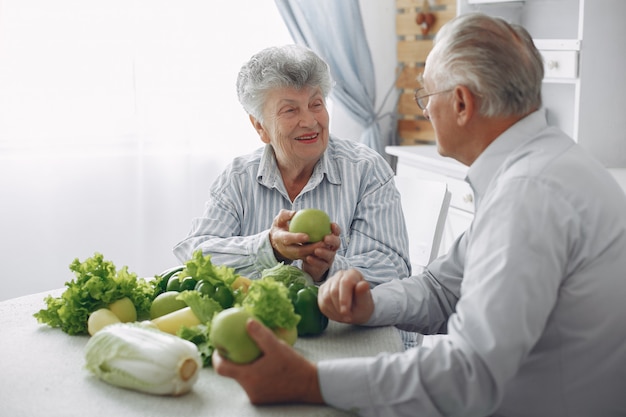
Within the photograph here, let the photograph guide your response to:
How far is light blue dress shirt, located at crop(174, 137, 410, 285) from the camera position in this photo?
2186 mm

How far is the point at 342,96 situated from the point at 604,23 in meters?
1.60

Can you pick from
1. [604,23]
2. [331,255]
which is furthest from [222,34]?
[331,255]

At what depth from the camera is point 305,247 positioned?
1.94 metres

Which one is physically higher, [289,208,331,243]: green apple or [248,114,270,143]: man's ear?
[248,114,270,143]: man's ear

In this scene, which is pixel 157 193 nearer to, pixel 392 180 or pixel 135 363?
pixel 392 180

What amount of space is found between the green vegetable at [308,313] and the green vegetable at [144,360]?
0.27 m

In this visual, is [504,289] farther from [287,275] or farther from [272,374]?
[287,275]

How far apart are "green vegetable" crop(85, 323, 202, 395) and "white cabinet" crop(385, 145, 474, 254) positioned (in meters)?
2.07

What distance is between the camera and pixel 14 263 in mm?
4012

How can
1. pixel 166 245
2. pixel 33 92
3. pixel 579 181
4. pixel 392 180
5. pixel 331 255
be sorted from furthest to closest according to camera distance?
pixel 166 245 → pixel 33 92 → pixel 392 180 → pixel 331 255 → pixel 579 181

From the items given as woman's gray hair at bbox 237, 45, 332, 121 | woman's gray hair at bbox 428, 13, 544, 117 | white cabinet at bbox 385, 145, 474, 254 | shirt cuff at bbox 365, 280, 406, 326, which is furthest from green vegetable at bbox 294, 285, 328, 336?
white cabinet at bbox 385, 145, 474, 254

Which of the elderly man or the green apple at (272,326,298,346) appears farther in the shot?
the green apple at (272,326,298,346)

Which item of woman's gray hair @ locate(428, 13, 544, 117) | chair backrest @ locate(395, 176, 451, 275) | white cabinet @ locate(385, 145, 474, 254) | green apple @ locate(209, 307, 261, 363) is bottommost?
white cabinet @ locate(385, 145, 474, 254)

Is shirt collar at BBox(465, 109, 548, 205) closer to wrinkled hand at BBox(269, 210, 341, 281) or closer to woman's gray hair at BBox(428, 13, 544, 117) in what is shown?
woman's gray hair at BBox(428, 13, 544, 117)
